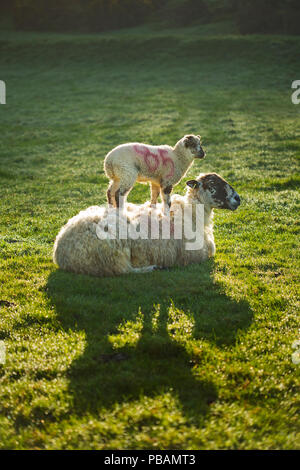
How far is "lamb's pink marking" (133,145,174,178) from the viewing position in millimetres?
7770

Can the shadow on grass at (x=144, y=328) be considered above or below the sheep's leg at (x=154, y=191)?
below

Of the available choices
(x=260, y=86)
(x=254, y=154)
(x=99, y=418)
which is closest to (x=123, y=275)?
(x=99, y=418)

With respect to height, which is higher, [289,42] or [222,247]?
[289,42]

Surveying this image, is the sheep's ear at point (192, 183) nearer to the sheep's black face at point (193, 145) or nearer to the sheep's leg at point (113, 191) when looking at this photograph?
the sheep's black face at point (193, 145)

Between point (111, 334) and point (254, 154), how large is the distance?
11201mm

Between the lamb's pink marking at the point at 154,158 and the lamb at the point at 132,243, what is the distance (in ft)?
2.25

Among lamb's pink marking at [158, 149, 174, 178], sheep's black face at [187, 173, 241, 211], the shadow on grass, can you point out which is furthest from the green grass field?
lamb's pink marking at [158, 149, 174, 178]

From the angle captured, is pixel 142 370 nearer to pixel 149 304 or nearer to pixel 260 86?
pixel 149 304

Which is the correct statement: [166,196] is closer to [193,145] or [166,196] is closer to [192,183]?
[192,183]

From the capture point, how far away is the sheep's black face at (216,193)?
7.55 m

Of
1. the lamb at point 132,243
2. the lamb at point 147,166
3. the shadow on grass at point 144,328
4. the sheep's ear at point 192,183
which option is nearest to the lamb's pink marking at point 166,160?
the lamb at point 147,166

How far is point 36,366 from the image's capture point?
14.3 feet

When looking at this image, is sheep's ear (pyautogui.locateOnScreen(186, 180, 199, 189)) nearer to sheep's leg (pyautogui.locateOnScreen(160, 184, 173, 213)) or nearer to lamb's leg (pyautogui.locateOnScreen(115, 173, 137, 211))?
sheep's leg (pyautogui.locateOnScreen(160, 184, 173, 213))

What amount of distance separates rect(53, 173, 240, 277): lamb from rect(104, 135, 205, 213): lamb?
0.36 m
